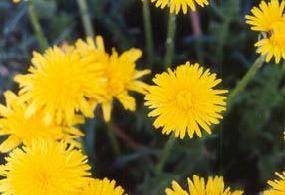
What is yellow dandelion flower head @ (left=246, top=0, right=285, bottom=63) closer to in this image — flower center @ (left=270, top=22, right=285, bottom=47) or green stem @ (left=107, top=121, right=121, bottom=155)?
flower center @ (left=270, top=22, right=285, bottom=47)

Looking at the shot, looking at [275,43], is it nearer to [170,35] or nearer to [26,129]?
[170,35]

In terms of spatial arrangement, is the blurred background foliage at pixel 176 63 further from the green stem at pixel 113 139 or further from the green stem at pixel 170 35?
the green stem at pixel 170 35

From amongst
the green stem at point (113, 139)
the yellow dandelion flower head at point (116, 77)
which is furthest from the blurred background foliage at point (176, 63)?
the yellow dandelion flower head at point (116, 77)

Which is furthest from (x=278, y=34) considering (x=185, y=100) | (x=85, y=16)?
(x=85, y=16)

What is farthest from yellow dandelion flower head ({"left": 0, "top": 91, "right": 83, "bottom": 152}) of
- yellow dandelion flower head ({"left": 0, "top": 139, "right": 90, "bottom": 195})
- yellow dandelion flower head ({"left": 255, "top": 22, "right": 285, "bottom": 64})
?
yellow dandelion flower head ({"left": 255, "top": 22, "right": 285, "bottom": 64})

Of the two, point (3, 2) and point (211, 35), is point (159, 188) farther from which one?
point (3, 2)
